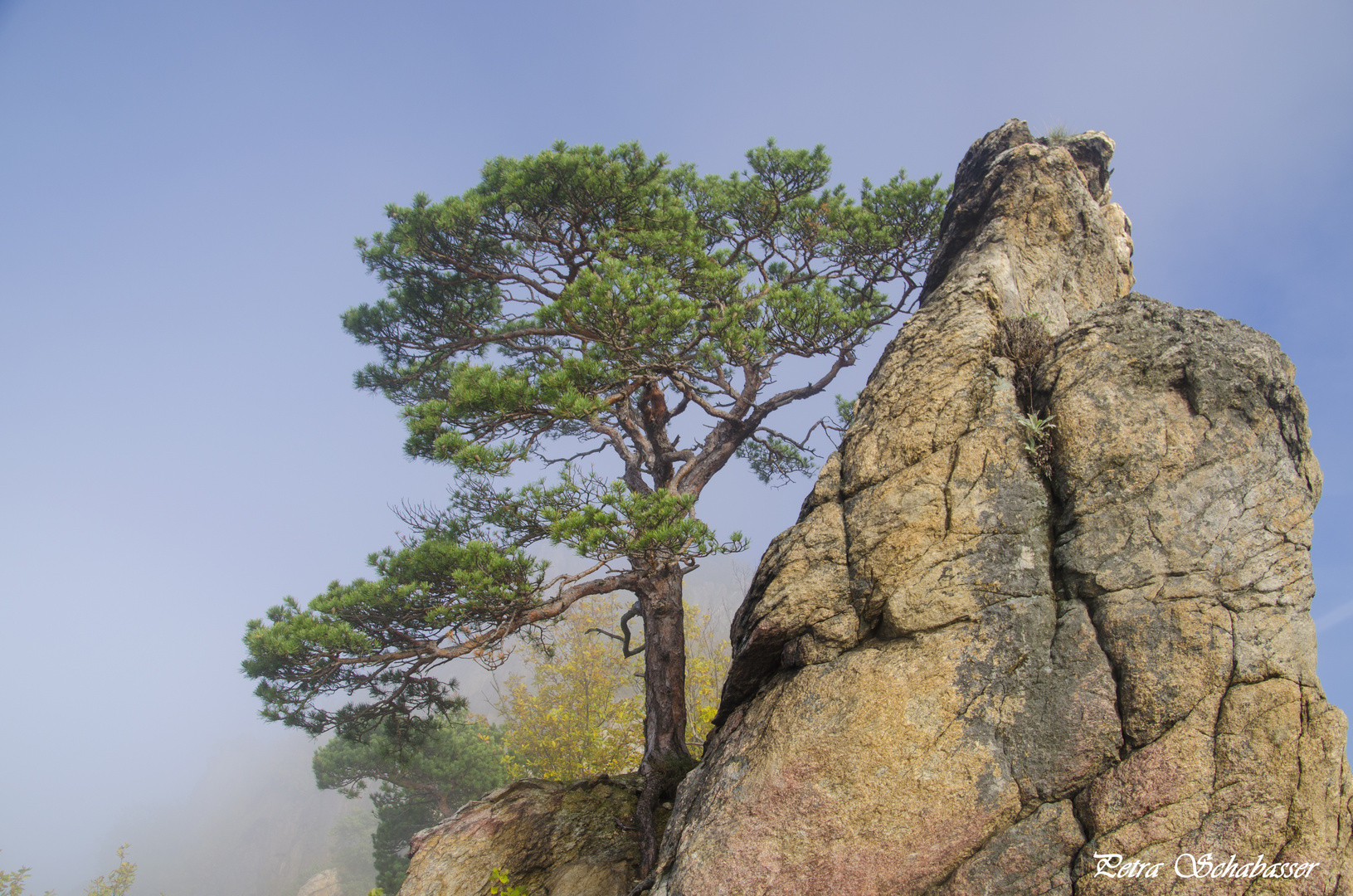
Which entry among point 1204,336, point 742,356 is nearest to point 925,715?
point 1204,336

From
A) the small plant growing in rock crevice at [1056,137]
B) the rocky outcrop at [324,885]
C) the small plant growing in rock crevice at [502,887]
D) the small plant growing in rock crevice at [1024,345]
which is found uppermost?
the small plant growing in rock crevice at [1056,137]

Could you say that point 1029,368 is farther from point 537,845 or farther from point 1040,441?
point 537,845

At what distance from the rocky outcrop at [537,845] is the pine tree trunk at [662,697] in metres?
0.38

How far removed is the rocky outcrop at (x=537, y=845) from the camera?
26.2 ft

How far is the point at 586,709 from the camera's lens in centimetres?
1652

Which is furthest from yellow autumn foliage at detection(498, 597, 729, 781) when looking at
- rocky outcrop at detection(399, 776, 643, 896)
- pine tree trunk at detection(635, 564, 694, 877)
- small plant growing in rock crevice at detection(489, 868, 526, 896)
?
small plant growing in rock crevice at detection(489, 868, 526, 896)

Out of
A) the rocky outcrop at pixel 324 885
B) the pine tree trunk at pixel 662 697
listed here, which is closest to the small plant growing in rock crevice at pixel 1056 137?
the pine tree trunk at pixel 662 697

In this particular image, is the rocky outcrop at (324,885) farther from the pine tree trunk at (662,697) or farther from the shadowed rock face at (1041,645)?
the shadowed rock face at (1041,645)

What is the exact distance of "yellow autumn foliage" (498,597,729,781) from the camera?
14000 mm

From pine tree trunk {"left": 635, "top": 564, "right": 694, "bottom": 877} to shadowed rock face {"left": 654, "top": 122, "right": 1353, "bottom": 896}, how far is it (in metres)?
2.99

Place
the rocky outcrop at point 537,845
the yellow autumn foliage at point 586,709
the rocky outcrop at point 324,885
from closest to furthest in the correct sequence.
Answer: the rocky outcrop at point 537,845 → the yellow autumn foliage at point 586,709 → the rocky outcrop at point 324,885

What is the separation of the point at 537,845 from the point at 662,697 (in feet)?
8.05

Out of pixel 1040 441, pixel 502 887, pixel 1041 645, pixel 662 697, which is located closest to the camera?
pixel 1041 645

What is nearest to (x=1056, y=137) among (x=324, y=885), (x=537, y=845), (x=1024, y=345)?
(x=1024, y=345)
